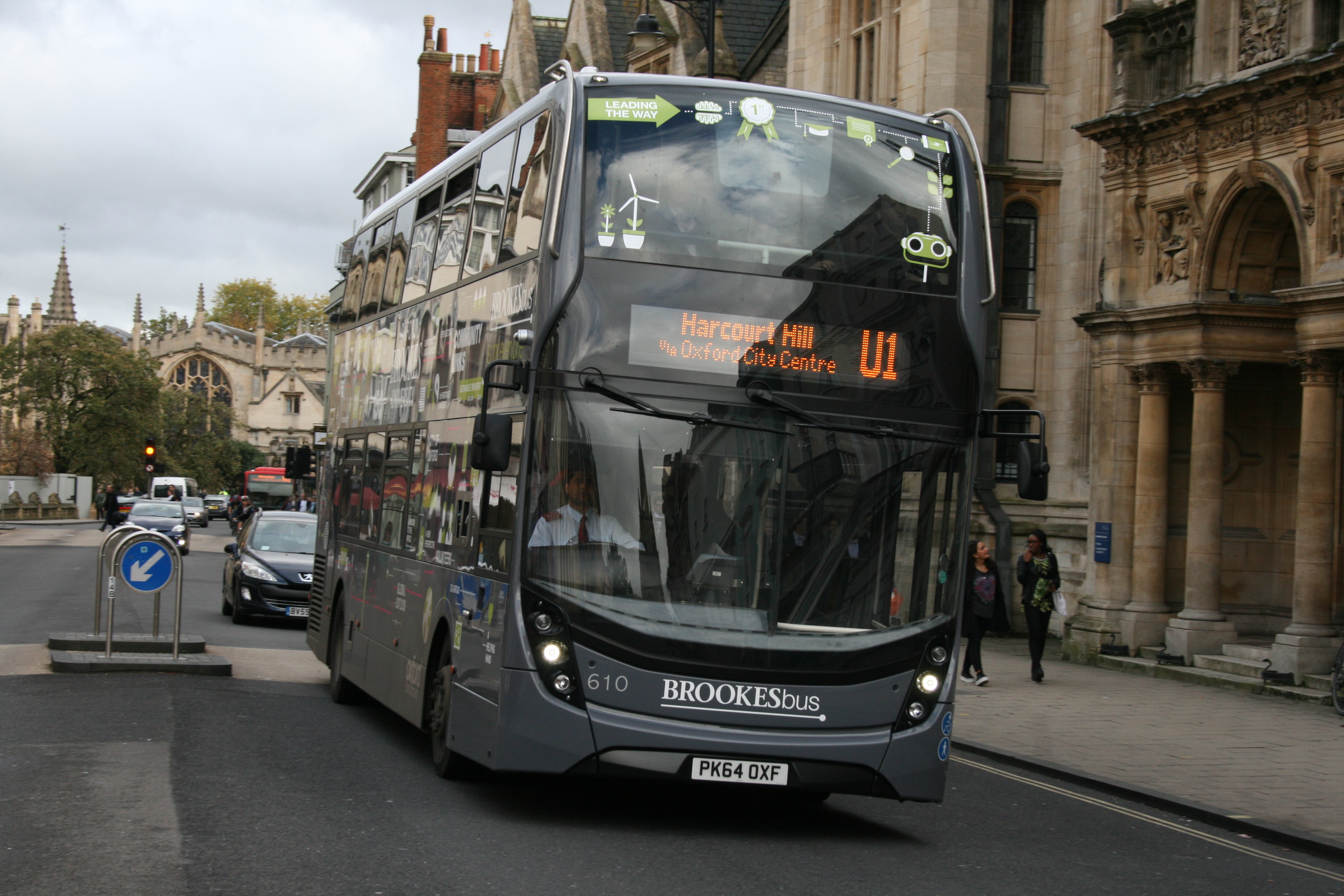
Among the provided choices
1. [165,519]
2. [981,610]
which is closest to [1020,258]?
[981,610]

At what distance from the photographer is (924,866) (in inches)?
326

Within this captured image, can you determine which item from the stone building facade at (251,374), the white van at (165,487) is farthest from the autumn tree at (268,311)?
the white van at (165,487)

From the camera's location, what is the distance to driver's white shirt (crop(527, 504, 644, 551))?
8.58 m

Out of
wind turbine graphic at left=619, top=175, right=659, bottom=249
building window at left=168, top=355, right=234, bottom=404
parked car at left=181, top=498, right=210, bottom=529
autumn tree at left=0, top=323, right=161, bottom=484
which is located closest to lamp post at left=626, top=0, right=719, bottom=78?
wind turbine graphic at left=619, top=175, right=659, bottom=249

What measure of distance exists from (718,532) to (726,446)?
1.56 ft

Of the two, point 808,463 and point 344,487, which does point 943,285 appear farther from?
point 344,487

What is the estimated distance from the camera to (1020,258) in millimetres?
27141

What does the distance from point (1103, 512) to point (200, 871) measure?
53.7 ft

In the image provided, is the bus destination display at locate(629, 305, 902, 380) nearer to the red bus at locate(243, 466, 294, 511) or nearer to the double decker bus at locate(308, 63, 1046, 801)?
the double decker bus at locate(308, 63, 1046, 801)

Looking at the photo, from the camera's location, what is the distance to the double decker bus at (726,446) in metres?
8.55

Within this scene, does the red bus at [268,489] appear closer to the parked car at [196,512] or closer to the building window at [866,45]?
the parked car at [196,512]

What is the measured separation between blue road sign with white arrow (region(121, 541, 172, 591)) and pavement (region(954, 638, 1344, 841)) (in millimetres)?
7053

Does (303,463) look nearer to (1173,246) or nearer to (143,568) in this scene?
(143,568)

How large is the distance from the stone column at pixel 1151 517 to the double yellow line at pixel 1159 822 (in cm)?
826
